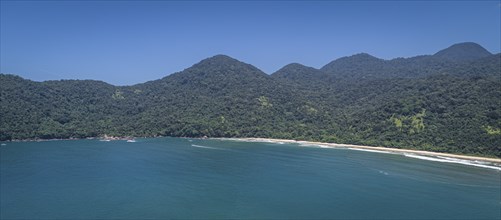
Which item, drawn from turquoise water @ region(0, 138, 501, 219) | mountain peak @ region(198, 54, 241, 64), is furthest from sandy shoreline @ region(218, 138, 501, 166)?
mountain peak @ region(198, 54, 241, 64)

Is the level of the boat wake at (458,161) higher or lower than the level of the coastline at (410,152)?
lower

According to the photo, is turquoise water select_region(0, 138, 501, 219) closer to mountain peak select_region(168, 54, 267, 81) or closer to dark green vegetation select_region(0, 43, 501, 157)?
dark green vegetation select_region(0, 43, 501, 157)

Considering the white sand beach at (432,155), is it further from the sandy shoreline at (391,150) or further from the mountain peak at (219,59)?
the mountain peak at (219,59)

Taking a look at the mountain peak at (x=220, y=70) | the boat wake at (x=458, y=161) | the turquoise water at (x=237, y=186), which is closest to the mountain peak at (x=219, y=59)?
the mountain peak at (x=220, y=70)

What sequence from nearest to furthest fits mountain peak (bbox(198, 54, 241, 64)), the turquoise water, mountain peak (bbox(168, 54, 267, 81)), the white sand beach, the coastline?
the turquoise water
the white sand beach
the coastline
mountain peak (bbox(168, 54, 267, 81))
mountain peak (bbox(198, 54, 241, 64))

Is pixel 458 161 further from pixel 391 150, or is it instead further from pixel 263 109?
pixel 263 109
